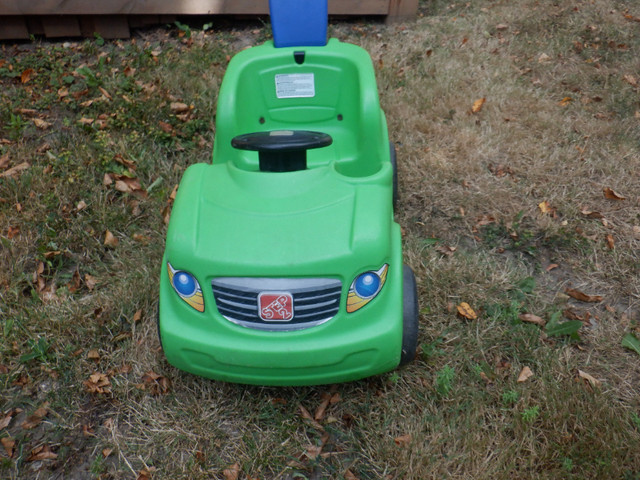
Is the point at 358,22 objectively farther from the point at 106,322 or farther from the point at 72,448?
the point at 72,448

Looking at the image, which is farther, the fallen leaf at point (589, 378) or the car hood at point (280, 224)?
the fallen leaf at point (589, 378)

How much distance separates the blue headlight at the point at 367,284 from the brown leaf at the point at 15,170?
2233 millimetres

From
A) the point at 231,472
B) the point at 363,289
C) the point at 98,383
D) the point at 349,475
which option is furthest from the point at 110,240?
the point at 349,475

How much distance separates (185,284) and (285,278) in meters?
0.33

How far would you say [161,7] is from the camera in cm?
436

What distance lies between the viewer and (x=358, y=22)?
480 cm

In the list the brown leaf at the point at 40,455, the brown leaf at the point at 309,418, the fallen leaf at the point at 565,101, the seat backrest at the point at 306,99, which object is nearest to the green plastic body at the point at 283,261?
the brown leaf at the point at 309,418

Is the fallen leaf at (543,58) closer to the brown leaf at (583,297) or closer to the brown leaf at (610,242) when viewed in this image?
the brown leaf at (610,242)

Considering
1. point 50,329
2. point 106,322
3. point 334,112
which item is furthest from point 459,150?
point 50,329

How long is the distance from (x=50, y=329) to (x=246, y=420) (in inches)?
36.7

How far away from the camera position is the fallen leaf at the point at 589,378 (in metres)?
2.00

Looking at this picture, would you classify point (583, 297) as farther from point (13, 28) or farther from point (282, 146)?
point (13, 28)

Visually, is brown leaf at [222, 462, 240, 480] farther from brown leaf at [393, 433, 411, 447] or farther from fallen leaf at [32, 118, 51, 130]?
fallen leaf at [32, 118, 51, 130]

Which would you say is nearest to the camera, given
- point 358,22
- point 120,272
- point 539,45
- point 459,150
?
point 120,272
